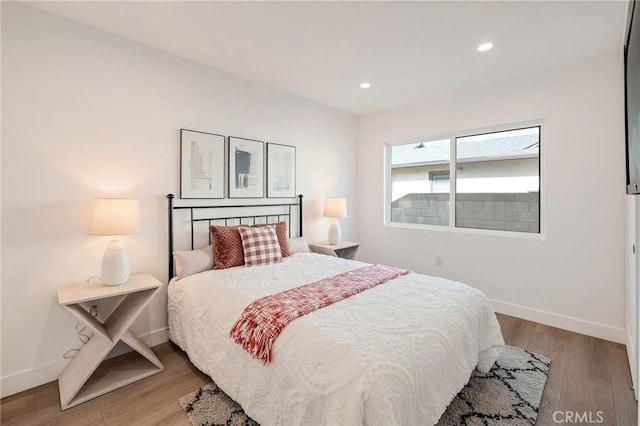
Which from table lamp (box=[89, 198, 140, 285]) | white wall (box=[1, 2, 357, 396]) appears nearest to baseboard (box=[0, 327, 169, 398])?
white wall (box=[1, 2, 357, 396])

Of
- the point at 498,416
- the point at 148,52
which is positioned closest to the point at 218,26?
the point at 148,52

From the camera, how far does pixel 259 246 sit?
2902mm

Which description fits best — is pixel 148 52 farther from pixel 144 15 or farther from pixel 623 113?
pixel 623 113

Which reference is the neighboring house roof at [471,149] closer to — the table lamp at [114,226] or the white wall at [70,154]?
the white wall at [70,154]

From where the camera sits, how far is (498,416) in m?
1.83

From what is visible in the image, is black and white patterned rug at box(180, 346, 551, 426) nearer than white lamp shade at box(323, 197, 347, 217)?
Yes

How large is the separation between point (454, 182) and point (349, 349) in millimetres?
3156

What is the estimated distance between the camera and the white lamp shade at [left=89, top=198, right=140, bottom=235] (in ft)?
7.06

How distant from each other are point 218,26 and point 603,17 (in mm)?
2805

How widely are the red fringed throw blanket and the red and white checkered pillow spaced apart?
767 mm

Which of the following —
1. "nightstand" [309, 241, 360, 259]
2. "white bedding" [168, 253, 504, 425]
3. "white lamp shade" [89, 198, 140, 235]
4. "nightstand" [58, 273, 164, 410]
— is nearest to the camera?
"white bedding" [168, 253, 504, 425]

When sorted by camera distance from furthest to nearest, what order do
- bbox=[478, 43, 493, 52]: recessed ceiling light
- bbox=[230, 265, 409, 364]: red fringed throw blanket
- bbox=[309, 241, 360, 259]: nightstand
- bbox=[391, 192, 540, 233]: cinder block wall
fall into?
bbox=[309, 241, 360, 259]: nightstand → bbox=[391, 192, 540, 233]: cinder block wall → bbox=[478, 43, 493, 52]: recessed ceiling light → bbox=[230, 265, 409, 364]: red fringed throw blanket

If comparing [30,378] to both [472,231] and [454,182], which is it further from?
[454,182]

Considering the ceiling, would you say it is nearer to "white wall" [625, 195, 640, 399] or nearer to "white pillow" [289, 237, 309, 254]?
"white wall" [625, 195, 640, 399]
